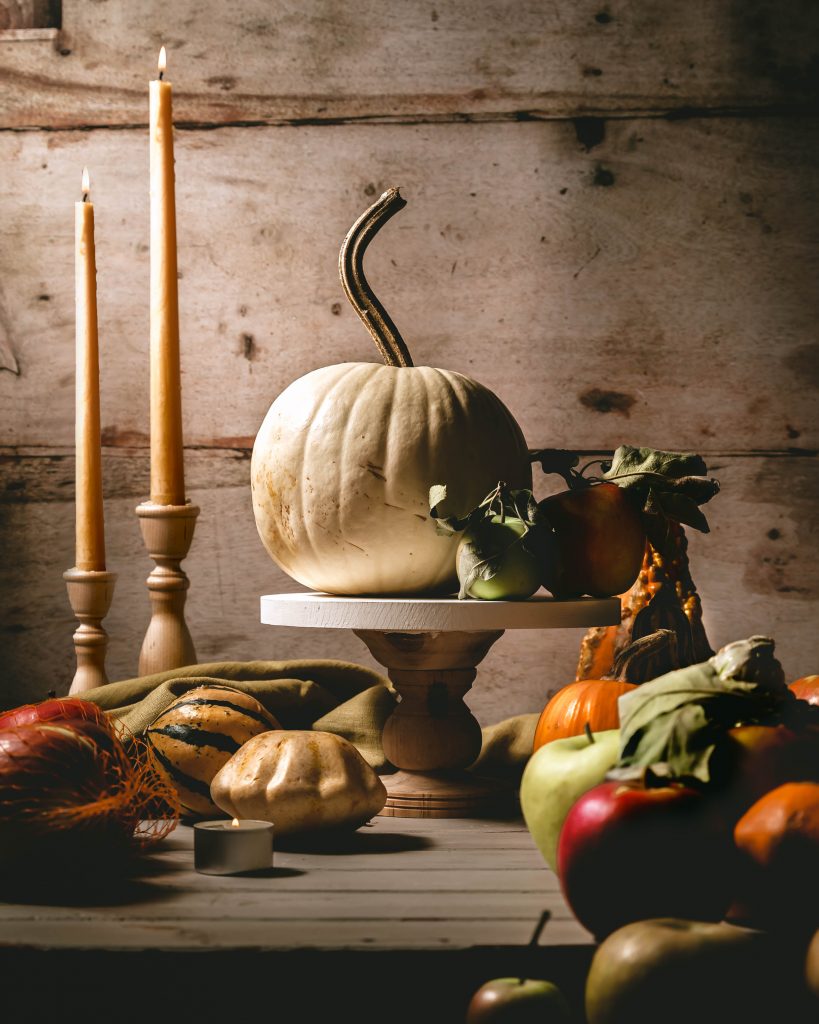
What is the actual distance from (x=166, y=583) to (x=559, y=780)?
69cm

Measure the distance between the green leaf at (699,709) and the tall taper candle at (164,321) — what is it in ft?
2.46

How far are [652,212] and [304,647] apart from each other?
2.70 feet

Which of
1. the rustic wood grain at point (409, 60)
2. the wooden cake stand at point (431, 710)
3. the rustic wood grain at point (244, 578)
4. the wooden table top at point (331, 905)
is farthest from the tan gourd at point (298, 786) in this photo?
the rustic wood grain at point (409, 60)

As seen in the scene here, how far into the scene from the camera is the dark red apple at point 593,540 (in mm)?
1248

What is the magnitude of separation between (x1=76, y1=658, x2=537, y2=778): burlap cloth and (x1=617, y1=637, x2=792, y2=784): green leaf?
0.51 metres

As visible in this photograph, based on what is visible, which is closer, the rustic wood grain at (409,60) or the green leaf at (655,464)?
the green leaf at (655,464)

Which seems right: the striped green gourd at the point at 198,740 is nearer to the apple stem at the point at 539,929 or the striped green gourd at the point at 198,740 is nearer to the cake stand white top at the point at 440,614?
the cake stand white top at the point at 440,614

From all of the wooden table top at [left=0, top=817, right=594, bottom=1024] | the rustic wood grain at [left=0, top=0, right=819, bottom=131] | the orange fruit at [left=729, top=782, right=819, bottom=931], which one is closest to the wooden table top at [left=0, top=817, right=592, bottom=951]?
the wooden table top at [left=0, top=817, right=594, bottom=1024]

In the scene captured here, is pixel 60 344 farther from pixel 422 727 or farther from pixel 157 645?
pixel 422 727

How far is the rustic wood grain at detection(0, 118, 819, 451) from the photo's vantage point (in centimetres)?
174

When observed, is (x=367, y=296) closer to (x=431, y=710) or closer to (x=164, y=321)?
(x=164, y=321)

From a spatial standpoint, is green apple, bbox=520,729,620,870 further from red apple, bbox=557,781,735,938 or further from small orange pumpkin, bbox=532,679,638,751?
small orange pumpkin, bbox=532,679,638,751

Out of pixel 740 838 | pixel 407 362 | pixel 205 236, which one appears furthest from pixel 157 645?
pixel 740 838

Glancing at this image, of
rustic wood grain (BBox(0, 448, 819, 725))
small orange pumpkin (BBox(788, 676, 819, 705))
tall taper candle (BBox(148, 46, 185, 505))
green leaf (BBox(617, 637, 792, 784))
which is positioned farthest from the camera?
rustic wood grain (BBox(0, 448, 819, 725))
